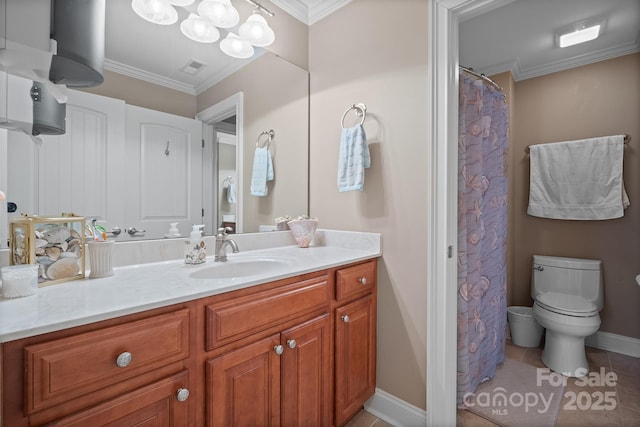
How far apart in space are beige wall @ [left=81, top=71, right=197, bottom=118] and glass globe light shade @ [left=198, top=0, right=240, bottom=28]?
0.41 m

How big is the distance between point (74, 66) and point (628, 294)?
367cm

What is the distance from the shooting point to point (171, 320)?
Result: 2.74 feet

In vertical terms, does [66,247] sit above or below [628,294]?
above

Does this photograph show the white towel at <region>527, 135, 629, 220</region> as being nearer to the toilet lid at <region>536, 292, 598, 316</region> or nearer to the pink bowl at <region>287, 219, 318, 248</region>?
the toilet lid at <region>536, 292, 598, 316</region>

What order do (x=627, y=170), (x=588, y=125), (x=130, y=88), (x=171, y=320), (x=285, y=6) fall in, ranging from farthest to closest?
(x=588, y=125)
(x=627, y=170)
(x=285, y=6)
(x=130, y=88)
(x=171, y=320)

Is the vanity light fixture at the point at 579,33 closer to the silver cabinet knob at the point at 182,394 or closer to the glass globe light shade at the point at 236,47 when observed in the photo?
the glass globe light shade at the point at 236,47

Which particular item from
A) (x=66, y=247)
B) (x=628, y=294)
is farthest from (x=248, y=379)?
(x=628, y=294)

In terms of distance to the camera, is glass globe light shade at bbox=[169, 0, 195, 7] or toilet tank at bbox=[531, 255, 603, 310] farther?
toilet tank at bbox=[531, 255, 603, 310]

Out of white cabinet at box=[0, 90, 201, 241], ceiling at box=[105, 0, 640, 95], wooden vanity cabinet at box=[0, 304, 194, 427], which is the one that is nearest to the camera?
wooden vanity cabinet at box=[0, 304, 194, 427]

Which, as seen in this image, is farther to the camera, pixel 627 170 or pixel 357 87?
pixel 627 170

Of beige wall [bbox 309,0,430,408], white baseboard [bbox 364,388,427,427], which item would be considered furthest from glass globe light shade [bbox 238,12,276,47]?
white baseboard [bbox 364,388,427,427]

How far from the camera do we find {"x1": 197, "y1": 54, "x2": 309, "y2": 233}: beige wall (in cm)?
178

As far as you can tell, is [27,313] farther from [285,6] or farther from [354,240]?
[285,6]

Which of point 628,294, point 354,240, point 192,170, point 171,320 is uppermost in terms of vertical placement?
point 192,170
